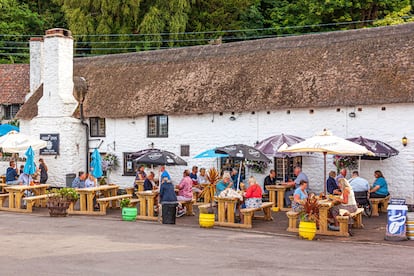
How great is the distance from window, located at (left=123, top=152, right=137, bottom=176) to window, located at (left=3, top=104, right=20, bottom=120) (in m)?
13.1

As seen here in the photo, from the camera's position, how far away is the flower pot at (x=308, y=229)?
53.2 ft

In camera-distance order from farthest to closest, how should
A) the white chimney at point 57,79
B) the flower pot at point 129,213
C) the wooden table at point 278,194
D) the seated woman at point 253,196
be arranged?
the white chimney at point 57,79
the wooden table at point 278,194
the flower pot at point 129,213
the seated woman at point 253,196

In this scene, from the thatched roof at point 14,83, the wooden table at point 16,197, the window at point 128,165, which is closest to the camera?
the wooden table at point 16,197

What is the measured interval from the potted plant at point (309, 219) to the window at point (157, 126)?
12421 millimetres

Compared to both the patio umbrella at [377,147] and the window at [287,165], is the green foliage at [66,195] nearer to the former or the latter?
the window at [287,165]

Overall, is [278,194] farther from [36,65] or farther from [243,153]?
[36,65]

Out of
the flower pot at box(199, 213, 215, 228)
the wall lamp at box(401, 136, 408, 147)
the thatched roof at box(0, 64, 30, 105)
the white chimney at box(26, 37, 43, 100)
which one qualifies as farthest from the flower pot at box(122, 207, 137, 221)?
the thatched roof at box(0, 64, 30, 105)

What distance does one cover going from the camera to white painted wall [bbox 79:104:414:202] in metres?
22.1

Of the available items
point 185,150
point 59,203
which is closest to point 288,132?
point 185,150

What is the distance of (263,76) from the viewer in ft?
84.7

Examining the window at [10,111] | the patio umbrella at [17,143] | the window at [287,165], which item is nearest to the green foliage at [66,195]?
the patio umbrella at [17,143]

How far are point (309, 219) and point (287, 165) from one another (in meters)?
8.53

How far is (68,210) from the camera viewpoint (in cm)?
2191

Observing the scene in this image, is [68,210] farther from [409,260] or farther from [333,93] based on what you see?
[409,260]
